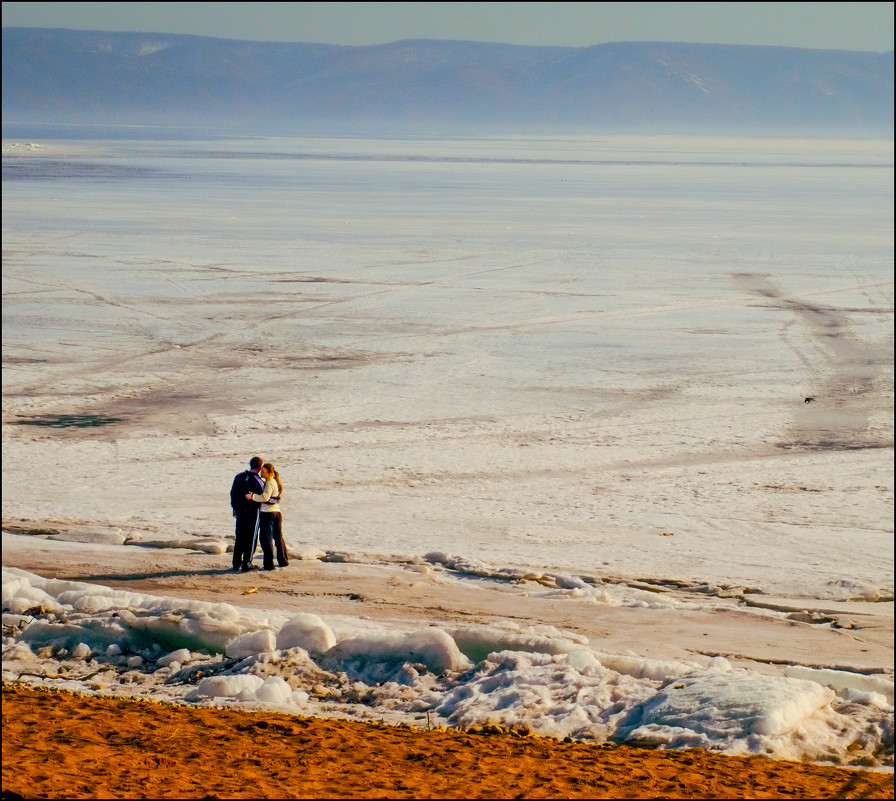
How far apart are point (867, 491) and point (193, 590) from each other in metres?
7.16

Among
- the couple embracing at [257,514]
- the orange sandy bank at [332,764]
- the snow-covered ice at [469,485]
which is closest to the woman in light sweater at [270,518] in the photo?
the couple embracing at [257,514]

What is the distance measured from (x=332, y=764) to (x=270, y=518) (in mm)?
4074

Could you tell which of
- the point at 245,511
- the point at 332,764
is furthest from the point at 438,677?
the point at 245,511

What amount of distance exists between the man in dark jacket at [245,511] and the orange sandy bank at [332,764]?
2.95 metres

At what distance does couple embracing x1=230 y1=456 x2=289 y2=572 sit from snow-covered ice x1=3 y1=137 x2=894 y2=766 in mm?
246

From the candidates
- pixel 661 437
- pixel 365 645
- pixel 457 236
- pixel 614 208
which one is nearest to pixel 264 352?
pixel 661 437

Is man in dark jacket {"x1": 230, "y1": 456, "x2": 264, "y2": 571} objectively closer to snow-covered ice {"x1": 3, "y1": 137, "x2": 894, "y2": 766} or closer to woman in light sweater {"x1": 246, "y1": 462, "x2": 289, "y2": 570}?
woman in light sweater {"x1": 246, "y1": 462, "x2": 289, "y2": 570}

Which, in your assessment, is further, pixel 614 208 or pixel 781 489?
pixel 614 208

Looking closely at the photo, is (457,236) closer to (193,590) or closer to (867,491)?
(867,491)

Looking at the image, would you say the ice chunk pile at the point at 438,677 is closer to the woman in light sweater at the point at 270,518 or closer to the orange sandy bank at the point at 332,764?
the orange sandy bank at the point at 332,764

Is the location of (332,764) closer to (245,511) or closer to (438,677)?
(438,677)

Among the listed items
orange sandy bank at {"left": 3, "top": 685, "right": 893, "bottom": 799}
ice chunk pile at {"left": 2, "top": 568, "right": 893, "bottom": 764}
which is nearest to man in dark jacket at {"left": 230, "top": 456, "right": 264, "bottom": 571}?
ice chunk pile at {"left": 2, "top": 568, "right": 893, "bottom": 764}

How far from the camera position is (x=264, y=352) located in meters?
20.0

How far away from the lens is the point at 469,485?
45.3 feet
